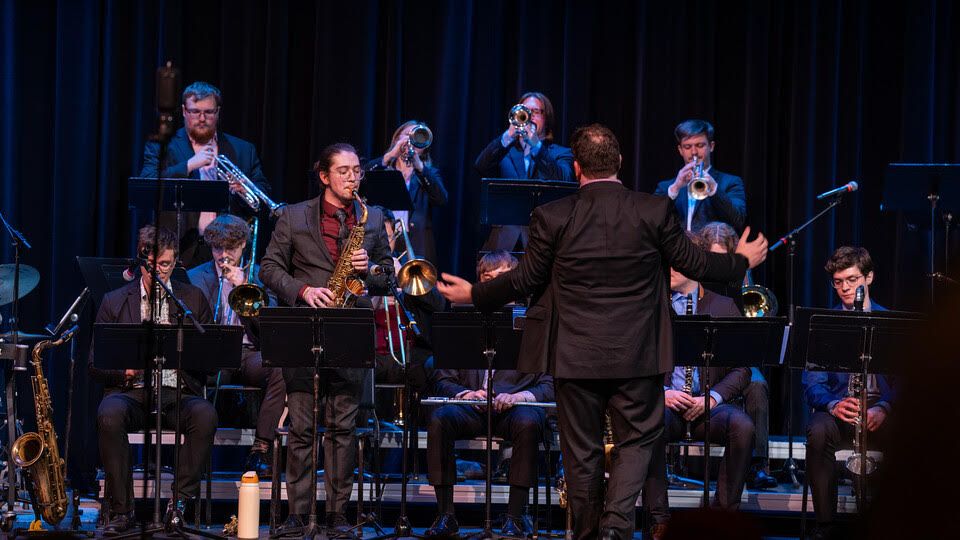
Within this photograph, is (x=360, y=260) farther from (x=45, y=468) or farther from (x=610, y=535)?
(x=45, y=468)

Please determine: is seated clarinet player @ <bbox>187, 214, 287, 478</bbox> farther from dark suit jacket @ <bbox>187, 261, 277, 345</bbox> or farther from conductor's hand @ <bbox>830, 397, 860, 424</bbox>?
conductor's hand @ <bbox>830, 397, 860, 424</bbox>

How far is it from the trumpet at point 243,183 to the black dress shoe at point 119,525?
244 centimetres

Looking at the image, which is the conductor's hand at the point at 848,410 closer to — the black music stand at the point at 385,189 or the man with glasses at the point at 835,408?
the man with glasses at the point at 835,408

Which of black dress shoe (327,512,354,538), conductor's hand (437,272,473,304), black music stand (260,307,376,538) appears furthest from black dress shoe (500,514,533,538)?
conductor's hand (437,272,473,304)

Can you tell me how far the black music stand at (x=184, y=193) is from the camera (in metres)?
6.89

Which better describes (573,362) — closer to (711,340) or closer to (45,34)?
(711,340)

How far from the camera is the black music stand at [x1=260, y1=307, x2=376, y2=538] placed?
567cm

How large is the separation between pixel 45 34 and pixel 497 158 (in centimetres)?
359

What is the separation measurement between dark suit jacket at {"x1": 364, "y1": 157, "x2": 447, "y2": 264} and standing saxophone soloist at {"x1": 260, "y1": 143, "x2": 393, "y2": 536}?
4.75 ft

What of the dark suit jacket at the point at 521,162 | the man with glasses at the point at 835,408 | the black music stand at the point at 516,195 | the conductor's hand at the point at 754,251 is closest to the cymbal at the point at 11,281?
the black music stand at the point at 516,195

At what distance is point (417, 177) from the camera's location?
7.80 m

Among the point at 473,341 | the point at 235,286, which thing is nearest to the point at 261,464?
the point at 235,286

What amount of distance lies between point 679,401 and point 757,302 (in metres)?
1.25

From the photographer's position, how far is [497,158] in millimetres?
7801
